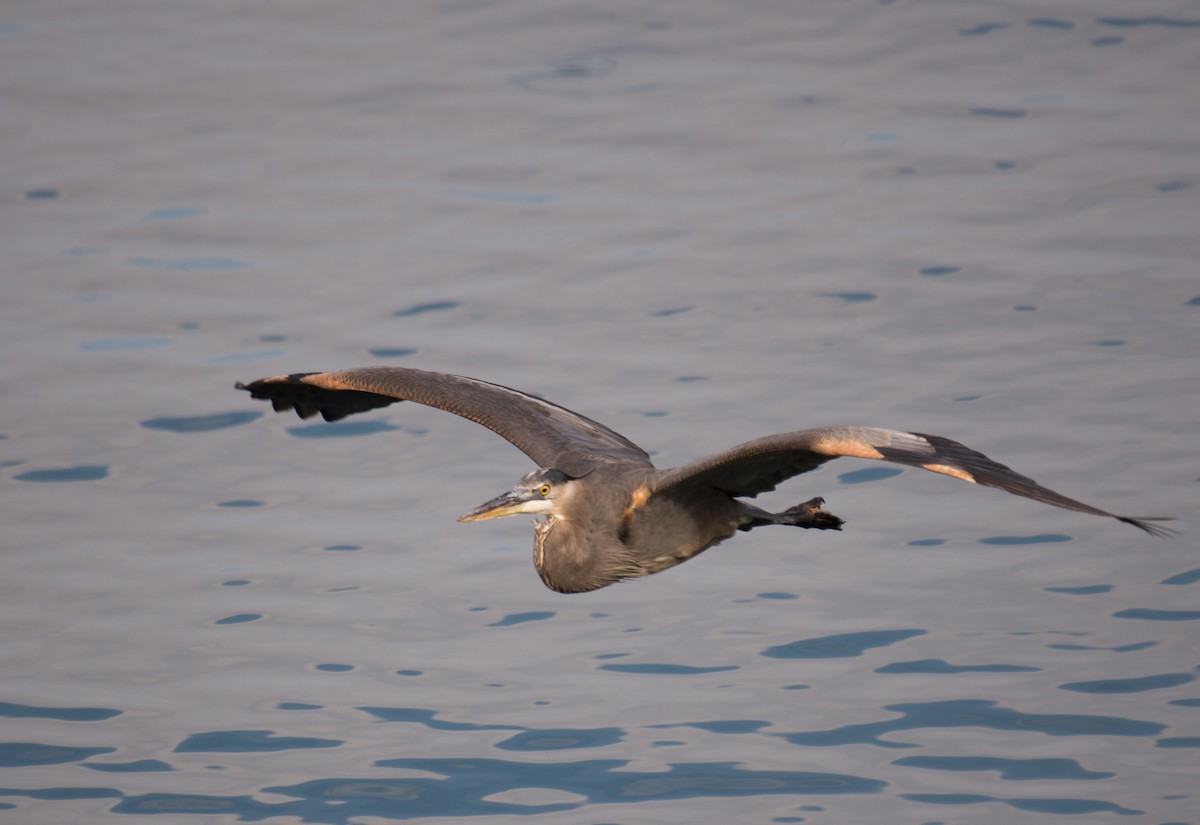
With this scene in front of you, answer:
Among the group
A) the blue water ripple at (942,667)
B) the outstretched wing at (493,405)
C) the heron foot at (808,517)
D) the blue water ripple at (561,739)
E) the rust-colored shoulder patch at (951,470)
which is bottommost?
the blue water ripple at (561,739)

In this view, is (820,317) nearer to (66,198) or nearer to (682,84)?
(682,84)

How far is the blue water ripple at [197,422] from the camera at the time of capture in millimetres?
15742

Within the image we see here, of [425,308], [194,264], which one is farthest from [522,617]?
[194,264]

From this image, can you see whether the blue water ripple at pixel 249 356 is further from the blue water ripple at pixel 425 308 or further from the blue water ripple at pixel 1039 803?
the blue water ripple at pixel 1039 803

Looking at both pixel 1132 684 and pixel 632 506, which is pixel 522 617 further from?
pixel 1132 684

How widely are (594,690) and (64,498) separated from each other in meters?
5.40

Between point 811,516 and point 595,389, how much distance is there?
5.96m

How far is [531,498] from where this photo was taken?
32.6 feet

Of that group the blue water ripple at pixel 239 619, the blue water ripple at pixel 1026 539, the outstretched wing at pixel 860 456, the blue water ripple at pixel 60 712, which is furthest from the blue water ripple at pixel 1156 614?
the blue water ripple at pixel 60 712

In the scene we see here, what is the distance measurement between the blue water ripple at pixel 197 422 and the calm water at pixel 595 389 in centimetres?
7

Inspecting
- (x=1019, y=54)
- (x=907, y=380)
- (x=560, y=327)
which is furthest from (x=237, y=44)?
(x=907, y=380)

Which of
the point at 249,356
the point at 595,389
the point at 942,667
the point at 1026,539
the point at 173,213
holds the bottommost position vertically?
the point at 942,667

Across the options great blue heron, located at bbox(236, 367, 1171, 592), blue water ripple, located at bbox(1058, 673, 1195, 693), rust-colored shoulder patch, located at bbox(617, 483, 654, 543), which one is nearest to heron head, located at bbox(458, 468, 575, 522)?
great blue heron, located at bbox(236, 367, 1171, 592)

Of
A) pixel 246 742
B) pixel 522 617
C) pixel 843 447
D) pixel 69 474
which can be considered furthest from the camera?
pixel 69 474
